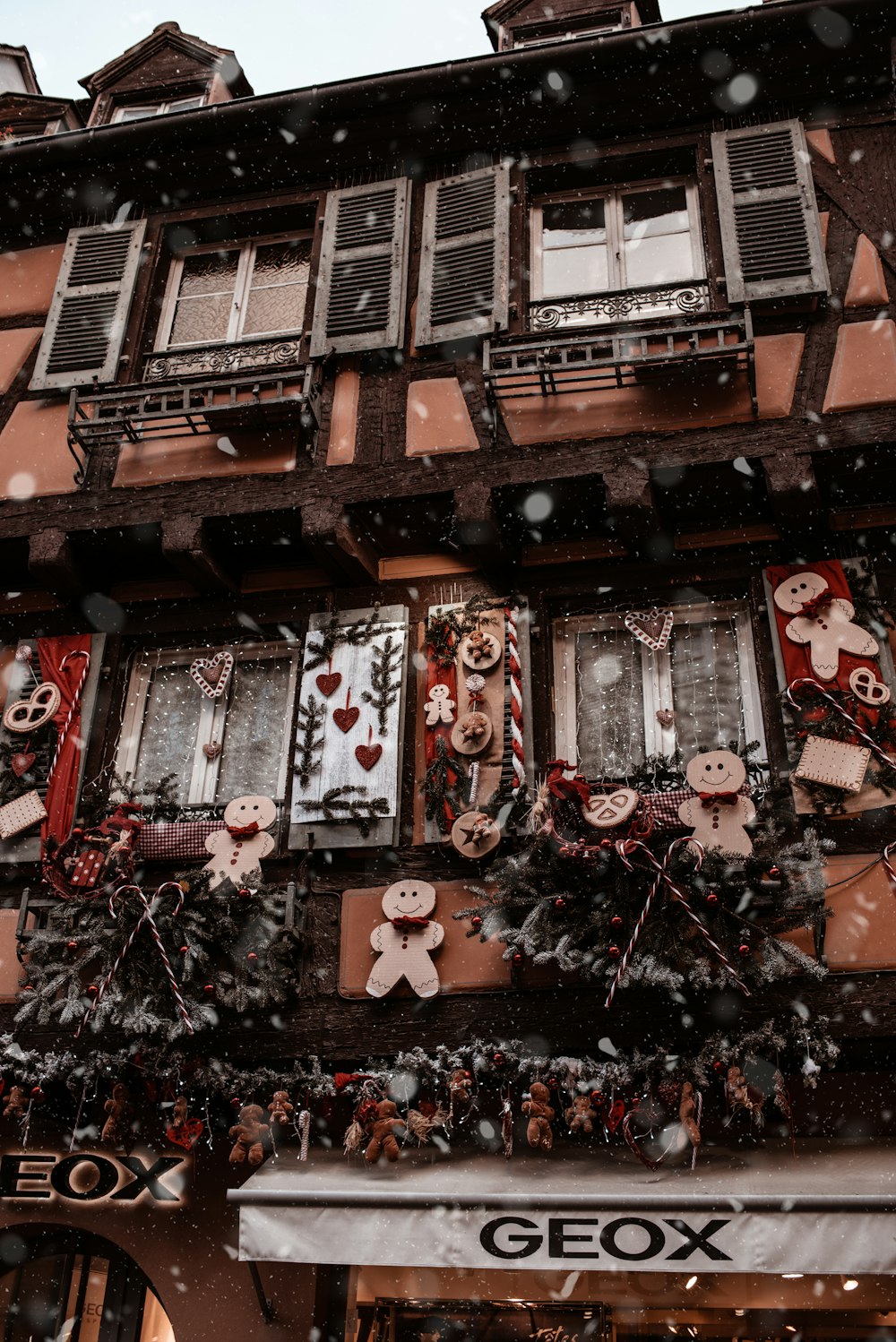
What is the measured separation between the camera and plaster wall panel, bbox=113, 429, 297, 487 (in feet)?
25.5

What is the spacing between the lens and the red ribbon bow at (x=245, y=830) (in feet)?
22.0

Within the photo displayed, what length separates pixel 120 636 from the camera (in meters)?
7.87

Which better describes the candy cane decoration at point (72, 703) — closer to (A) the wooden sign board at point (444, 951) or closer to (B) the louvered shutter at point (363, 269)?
(A) the wooden sign board at point (444, 951)

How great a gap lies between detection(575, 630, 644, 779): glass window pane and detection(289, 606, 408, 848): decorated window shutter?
1.03m

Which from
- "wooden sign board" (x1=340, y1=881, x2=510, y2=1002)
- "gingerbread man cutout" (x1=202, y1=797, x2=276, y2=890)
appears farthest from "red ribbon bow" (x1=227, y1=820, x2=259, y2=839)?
"wooden sign board" (x1=340, y1=881, x2=510, y2=1002)

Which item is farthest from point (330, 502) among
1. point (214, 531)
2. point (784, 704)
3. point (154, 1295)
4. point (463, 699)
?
point (154, 1295)

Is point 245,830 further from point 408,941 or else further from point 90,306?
point 90,306

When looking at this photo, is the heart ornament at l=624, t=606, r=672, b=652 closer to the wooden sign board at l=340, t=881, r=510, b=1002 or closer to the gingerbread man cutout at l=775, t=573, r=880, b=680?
the gingerbread man cutout at l=775, t=573, r=880, b=680

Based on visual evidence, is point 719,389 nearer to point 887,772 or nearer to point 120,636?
point 887,772

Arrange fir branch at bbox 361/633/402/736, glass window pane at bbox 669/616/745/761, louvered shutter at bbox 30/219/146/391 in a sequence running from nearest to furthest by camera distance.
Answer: glass window pane at bbox 669/616/745/761
fir branch at bbox 361/633/402/736
louvered shutter at bbox 30/219/146/391

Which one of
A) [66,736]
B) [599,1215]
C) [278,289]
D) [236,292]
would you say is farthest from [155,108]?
[599,1215]

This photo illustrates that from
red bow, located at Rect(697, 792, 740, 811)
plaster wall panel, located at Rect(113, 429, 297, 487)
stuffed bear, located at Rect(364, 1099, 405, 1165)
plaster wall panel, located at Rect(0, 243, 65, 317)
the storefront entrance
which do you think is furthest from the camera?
plaster wall panel, located at Rect(0, 243, 65, 317)

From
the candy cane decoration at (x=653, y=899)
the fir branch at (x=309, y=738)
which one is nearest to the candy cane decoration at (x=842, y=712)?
the candy cane decoration at (x=653, y=899)

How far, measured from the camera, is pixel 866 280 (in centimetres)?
736
